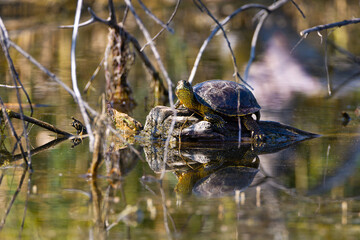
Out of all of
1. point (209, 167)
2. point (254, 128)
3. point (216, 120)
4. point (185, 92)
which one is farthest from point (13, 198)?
point (254, 128)

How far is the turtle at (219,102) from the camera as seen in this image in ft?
22.1

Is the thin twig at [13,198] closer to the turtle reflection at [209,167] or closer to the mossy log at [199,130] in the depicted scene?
the turtle reflection at [209,167]

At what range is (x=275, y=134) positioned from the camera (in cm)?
711

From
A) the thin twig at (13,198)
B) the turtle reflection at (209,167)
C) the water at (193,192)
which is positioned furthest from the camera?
the turtle reflection at (209,167)

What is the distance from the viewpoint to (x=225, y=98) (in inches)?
268

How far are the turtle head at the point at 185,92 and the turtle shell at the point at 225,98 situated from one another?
94 millimetres

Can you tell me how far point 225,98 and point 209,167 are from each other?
128 cm

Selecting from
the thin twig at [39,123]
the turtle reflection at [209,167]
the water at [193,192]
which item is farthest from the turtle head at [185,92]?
the thin twig at [39,123]

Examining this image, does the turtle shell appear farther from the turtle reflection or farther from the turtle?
the turtle reflection

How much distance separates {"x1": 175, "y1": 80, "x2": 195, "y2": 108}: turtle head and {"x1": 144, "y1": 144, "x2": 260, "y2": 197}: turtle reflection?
52 centimetres

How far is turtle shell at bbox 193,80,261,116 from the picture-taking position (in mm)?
6754

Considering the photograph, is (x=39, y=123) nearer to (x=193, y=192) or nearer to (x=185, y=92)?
Answer: (x=185, y=92)

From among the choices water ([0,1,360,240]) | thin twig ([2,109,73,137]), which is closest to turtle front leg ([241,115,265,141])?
water ([0,1,360,240])

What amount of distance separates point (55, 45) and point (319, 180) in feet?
43.2
